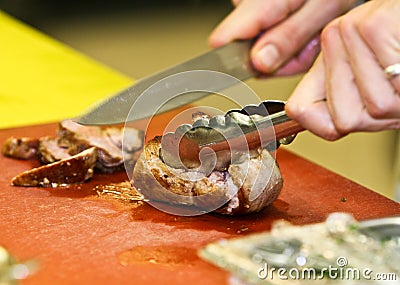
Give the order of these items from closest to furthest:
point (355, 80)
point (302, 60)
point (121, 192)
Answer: point (355, 80) → point (121, 192) → point (302, 60)

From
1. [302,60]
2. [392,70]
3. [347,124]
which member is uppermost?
[392,70]

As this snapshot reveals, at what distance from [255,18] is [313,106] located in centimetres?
88

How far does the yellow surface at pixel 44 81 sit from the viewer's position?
2467mm

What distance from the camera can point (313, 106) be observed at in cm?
156

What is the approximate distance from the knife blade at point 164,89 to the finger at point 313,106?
380 millimetres

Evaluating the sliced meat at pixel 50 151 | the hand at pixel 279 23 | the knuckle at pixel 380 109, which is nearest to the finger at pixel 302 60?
the hand at pixel 279 23

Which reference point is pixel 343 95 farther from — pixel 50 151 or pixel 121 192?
pixel 50 151

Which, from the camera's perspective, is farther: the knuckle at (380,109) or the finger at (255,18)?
the finger at (255,18)

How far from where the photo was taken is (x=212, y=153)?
160 cm

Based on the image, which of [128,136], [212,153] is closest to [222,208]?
[212,153]

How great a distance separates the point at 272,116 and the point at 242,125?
0.07m

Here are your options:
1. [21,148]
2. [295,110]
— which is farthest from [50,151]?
[295,110]

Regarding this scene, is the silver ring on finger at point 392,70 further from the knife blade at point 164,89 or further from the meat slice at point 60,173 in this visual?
the meat slice at point 60,173

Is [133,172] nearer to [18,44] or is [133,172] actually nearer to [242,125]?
[242,125]
